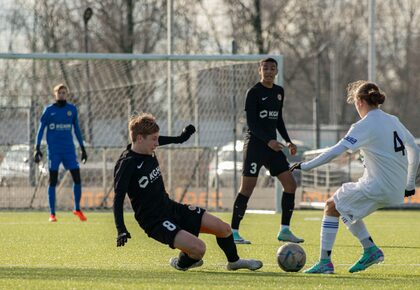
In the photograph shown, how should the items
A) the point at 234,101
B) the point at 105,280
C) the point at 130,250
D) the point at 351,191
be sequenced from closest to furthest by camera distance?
the point at 105,280 < the point at 351,191 < the point at 130,250 < the point at 234,101

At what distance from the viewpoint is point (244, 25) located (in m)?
38.6

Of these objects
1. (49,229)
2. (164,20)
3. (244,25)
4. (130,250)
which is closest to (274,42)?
(244,25)

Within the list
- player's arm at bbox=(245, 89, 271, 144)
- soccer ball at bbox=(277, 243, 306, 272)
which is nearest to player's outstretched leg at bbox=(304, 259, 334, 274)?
soccer ball at bbox=(277, 243, 306, 272)

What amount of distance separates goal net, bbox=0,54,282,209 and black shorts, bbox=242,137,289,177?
7399 mm

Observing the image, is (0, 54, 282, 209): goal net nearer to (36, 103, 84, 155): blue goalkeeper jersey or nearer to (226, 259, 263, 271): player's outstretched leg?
(36, 103, 84, 155): blue goalkeeper jersey

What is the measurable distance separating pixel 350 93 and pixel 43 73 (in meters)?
15.9

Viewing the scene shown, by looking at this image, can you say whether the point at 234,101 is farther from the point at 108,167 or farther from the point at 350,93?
the point at 350,93

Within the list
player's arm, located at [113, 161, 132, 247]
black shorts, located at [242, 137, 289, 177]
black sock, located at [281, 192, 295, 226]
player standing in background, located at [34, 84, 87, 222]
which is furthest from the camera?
player standing in background, located at [34, 84, 87, 222]

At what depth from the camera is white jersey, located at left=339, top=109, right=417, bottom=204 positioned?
8.93 meters

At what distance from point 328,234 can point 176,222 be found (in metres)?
1.23

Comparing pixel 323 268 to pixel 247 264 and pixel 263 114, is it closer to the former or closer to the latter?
pixel 247 264

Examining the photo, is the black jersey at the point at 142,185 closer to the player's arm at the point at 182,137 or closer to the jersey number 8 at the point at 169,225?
the jersey number 8 at the point at 169,225

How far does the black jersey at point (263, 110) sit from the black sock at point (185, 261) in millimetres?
3470

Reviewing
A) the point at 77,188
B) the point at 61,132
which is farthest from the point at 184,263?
the point at 77,188
